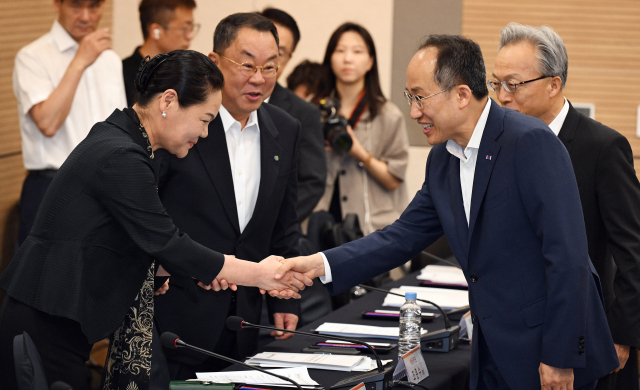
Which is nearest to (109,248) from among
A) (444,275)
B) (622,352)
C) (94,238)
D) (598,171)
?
(94,238)

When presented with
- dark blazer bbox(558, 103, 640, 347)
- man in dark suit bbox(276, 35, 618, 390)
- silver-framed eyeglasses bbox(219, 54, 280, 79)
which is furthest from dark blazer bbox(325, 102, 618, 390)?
silver-framed eyeglasses bbox(219, 54, 280, 79)

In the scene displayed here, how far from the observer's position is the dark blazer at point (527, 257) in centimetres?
178

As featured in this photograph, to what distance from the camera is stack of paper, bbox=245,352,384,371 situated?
2.07 m

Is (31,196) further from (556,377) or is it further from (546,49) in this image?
(556,377)

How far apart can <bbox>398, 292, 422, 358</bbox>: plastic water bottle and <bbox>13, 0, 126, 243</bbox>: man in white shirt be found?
2009 mm

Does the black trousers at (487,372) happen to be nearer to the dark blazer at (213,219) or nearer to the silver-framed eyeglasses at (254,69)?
the dark blazer at (213,219)

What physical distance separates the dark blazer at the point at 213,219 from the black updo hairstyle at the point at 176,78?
415 mm

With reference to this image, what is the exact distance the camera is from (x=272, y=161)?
103 inches

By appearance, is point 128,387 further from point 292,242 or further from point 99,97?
point 99,97

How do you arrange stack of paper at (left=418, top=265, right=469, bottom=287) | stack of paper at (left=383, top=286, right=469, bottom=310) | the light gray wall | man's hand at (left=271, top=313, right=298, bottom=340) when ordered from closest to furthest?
1. man's hand at (left=271, top=313, right=298, bottom=340)
2. stack of paper at (left=383, top=286, right=469, bottom=310)
3. stack of paper at (left=418, top=265, right=469, bottom=287)
4. the light gray wall

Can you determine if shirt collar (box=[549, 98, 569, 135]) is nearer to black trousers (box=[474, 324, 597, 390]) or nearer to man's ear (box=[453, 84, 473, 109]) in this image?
man's ear (box=[453, 84, 473, 109])

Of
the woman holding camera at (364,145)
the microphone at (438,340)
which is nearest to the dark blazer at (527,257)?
the microphone at (438,340)

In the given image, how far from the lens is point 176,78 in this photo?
201 centimetres

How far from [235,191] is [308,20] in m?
3.39
